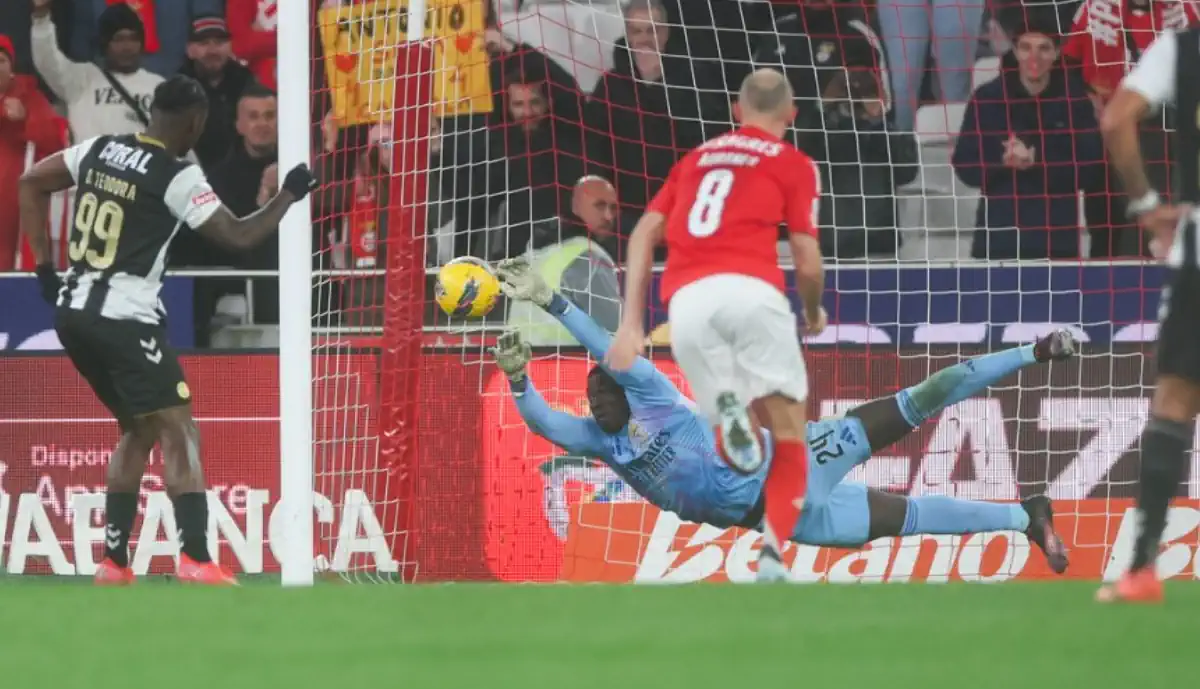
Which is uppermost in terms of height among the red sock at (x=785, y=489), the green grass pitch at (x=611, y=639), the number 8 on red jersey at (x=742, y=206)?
the number 8 on red jersey at (x=742, y=206)

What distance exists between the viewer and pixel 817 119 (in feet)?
35.6

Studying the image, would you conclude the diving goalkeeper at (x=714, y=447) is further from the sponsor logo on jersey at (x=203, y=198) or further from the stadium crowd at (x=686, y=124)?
the stadium crowd at (x=686, y=124)

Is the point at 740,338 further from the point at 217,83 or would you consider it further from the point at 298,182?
A: the point at 217,83

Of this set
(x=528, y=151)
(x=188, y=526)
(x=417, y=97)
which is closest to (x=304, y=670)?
(x=188, y=526)

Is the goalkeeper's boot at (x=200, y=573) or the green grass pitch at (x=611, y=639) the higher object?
the green grass pitch at (x=611, y=639)

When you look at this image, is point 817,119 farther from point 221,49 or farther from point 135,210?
point 135,210

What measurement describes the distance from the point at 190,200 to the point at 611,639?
353 centimetres

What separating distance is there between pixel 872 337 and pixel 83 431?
158 inches

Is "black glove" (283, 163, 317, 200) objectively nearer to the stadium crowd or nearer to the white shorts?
the white shorts

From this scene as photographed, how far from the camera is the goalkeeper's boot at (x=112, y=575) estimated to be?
7.74m

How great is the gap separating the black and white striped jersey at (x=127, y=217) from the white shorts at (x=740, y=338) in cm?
216

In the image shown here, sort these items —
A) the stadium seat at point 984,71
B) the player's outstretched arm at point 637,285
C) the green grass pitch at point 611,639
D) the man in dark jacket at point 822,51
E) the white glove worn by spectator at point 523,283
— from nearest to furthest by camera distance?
1. the green grass pitch at point 611,639
2. the player's outstretched arm at point 637,285
3. the white glove worn by spectator at point 523,283
4. the man in dark jacket at point 822,51
5. the stadium seat at point 984,71

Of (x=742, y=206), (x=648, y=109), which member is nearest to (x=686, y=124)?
(x=648, y=109)

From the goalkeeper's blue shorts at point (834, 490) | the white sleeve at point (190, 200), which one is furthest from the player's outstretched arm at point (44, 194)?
the goalkeeper's blue shorts at point (834, 490)
